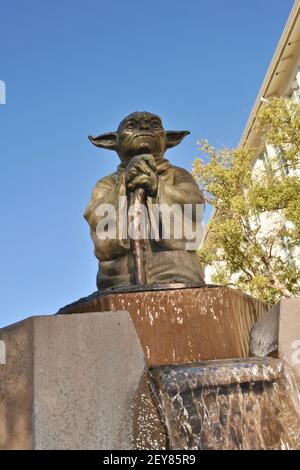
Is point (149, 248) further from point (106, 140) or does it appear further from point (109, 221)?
point (106, 140)

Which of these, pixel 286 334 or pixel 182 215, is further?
pixel 182 215

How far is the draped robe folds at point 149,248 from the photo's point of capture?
5.21 m

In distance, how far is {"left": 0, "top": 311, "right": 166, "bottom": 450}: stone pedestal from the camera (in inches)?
121

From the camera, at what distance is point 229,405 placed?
A: 3312 mm

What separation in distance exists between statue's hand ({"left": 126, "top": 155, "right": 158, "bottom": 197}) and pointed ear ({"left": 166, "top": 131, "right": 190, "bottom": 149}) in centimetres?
96

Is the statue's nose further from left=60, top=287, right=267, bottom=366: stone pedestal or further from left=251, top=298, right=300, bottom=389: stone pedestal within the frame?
left=251, top=298, right=300, bottom=389: stone pedestal

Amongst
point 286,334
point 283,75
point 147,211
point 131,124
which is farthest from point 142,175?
point 283,75

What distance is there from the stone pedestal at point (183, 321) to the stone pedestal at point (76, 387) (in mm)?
973

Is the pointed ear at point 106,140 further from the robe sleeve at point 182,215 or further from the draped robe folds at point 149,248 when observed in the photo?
the robe sleeve at point 182,215

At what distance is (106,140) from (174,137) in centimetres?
84

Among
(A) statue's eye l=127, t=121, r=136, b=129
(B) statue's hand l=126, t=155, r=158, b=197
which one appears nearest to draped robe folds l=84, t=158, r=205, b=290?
(B) statue's hand l=126, t=155, r=158, b=197

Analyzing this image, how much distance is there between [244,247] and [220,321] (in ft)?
40.4

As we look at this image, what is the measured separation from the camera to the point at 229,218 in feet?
55.9
